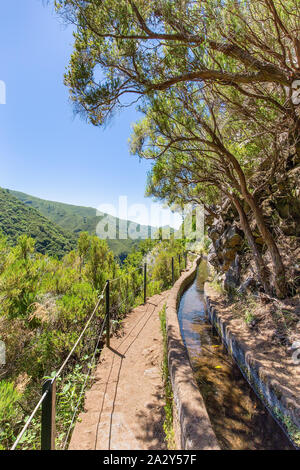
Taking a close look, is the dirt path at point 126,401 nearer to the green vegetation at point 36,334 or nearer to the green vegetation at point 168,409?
the green vegetation at point 168,409

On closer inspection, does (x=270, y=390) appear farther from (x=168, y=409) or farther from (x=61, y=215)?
(x=61, y=215)

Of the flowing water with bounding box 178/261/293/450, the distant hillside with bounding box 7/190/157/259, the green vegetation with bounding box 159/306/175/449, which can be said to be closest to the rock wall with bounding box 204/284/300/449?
the flowing water with bounding box 178/261/293/450

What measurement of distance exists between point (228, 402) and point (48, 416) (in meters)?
2.25

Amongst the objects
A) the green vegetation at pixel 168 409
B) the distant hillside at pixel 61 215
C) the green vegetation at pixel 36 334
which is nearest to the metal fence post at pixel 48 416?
the green vegetation at pixel 36 334

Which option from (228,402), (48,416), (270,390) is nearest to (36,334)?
(48,416)

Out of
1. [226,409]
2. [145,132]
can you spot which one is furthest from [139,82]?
[226,409]

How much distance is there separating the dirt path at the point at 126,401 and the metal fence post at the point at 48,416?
79 cm

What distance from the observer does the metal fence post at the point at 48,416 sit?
119cm

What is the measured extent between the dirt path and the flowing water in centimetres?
60

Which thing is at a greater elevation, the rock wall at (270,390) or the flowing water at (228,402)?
the rock wall at (270,390)

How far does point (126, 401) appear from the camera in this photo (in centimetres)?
243

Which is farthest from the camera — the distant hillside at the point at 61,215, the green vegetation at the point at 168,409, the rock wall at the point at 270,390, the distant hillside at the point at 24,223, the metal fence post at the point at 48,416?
the distant hillside at the point at 61,215
